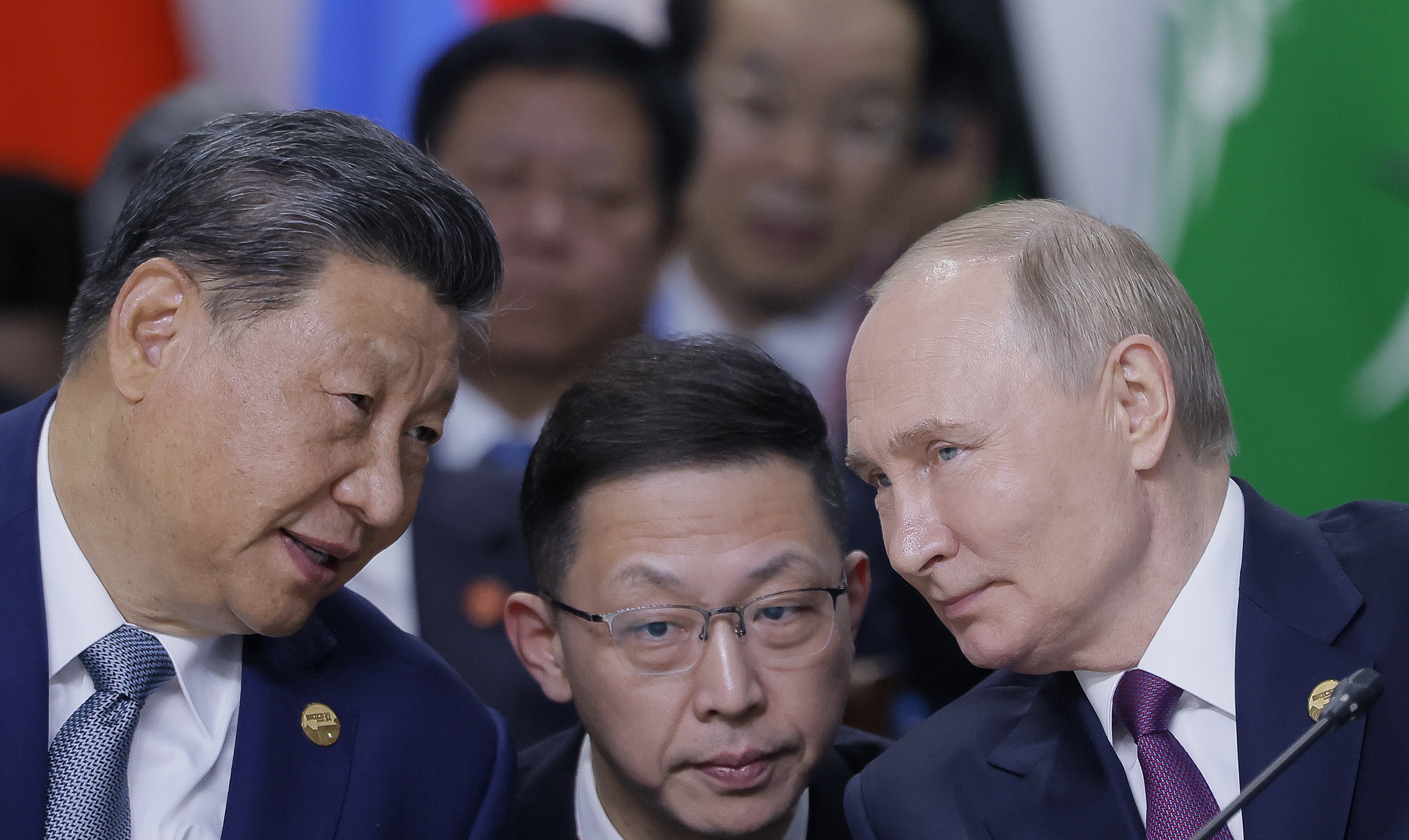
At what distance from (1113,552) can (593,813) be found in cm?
112

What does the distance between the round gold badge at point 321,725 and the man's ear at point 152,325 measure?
548mm

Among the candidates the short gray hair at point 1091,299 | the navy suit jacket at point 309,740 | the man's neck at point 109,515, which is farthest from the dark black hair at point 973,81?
the man's neck at point 109,515

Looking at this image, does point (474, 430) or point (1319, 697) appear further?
point (474, 430)

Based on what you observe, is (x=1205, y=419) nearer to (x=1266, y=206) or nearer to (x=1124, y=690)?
(x=1124, y=690)

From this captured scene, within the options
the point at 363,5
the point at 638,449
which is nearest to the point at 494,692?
the point at 638,449

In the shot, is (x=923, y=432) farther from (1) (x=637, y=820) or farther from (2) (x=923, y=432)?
(1) (x=637, y=820)

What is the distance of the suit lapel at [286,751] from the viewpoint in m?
1.99

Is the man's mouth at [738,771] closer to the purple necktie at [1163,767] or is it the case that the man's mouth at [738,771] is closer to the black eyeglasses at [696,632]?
the black eyeglasses at [696,632]

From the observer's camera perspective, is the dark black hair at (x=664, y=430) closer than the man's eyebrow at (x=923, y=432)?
No

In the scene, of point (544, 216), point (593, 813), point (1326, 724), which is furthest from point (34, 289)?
point (1326, 724)

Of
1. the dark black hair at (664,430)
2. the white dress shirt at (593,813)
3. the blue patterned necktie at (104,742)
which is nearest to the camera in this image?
the blue patterned necktie at (104,742)

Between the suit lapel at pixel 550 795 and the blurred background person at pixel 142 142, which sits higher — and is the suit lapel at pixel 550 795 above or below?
below

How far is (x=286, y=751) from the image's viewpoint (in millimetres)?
2057

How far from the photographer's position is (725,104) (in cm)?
378
